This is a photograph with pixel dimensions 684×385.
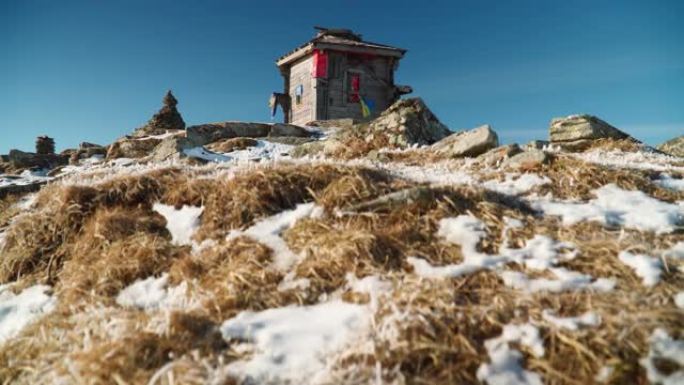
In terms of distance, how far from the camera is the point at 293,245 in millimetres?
3707

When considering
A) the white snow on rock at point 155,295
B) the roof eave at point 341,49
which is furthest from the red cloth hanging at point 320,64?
the white snow on rock at point 155,295

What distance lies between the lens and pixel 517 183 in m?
5.16

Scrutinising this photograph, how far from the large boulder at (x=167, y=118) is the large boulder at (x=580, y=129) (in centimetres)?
2892

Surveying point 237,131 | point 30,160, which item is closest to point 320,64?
point 237,131

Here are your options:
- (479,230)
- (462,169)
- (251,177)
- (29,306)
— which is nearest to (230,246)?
(251,177)

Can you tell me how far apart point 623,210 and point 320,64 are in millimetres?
24301

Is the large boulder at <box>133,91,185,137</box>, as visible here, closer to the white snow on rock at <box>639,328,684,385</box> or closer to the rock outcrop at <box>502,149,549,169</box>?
the rock outcrop at <box>502,149,549,169</box>

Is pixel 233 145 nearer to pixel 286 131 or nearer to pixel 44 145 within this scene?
pixel 286 131

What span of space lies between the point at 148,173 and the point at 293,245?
3.04m

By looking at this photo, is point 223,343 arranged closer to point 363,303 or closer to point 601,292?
point 363,303

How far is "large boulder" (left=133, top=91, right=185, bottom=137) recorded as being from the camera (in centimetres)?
3269

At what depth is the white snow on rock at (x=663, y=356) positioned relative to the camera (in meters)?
1.99

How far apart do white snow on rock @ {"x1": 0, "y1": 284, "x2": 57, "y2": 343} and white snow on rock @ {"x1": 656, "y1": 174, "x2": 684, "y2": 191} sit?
280 inches

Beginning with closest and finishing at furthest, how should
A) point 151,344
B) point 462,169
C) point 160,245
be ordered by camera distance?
point 151,344 < point 160,245 < point 462,169
